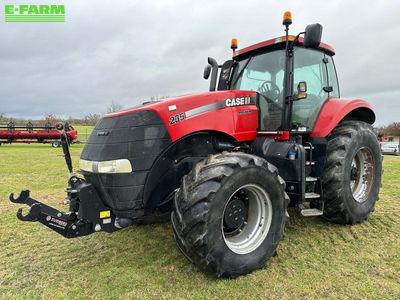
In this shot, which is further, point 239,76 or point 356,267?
point 239,76

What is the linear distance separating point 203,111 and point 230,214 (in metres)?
1.14

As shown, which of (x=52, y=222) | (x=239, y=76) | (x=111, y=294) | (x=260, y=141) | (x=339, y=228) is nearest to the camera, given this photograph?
(x=111, y=294)

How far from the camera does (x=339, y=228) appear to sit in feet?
12.5

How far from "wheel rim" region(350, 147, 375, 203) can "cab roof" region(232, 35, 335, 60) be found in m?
1.66

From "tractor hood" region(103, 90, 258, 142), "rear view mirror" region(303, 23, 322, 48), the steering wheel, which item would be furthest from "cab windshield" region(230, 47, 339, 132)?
"rear view mirror" region(303, 23, 322, 48)

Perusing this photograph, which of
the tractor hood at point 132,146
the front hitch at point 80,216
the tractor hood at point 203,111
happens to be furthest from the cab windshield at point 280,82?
the front hitch at point 80,216

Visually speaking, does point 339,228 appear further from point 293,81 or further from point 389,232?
point 293,81

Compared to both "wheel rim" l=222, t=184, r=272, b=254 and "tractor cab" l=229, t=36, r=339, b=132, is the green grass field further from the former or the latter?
"tractor cab" l=229, t=36, r=339, b=132

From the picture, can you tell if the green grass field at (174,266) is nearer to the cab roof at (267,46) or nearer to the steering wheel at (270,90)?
the steering wheel at (270,90)

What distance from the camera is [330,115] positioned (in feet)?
12.6

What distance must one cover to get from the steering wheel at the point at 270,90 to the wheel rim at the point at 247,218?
152 cm

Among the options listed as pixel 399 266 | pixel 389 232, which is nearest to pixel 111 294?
pixel 399 266

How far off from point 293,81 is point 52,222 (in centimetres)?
326

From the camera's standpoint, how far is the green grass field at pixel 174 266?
7.85 ft
